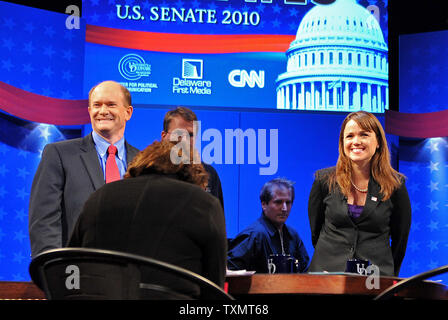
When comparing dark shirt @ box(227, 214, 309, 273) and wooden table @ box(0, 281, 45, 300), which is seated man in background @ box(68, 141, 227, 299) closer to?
wooden table @ box(0, 281, 45, 300)

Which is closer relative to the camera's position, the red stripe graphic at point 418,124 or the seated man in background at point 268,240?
the seated man in background at point 268,240

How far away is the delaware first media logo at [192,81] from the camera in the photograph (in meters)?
5.28

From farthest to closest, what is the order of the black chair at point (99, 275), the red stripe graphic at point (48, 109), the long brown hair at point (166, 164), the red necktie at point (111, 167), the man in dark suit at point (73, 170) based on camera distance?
the red stripe graphic at point (48, 109) < the red necktie at point (111, 167) < the man in dark suit at point (73, 170) < the long brown hair at point (166, 164) < the black chair at point (99, 275)

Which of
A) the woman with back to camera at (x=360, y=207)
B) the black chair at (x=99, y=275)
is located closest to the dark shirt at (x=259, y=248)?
the woman with back to camera at (x=360, y=207)

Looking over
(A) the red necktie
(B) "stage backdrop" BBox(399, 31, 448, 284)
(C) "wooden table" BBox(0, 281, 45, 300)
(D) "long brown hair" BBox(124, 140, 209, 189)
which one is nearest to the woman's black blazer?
(A) the red necktie

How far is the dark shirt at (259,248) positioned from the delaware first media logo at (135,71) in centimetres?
171

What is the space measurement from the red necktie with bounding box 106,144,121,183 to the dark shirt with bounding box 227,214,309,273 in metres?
1.25

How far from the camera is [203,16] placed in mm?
5406

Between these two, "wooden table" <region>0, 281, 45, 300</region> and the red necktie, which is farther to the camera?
the red necktie

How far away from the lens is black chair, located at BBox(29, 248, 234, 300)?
118 cm

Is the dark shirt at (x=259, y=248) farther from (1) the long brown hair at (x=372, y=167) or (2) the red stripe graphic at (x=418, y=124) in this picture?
(2) the red stripe graphic at (x=418, y=124)

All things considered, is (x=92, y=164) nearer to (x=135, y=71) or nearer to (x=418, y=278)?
(x=418, y=278)

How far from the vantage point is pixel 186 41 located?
17.6ft
